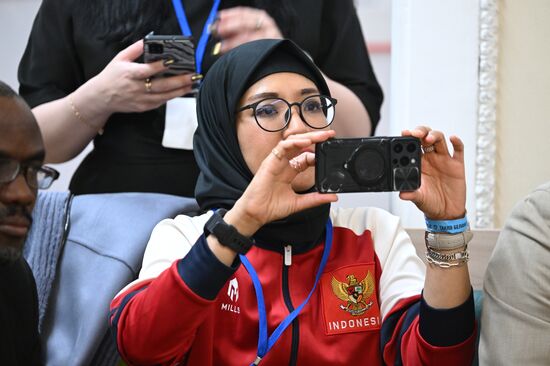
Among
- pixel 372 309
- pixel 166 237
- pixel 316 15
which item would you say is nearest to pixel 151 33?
pixel 316 15

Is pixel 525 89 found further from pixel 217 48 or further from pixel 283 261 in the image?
pixel 283 261

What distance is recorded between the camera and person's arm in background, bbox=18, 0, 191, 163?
6.43ft

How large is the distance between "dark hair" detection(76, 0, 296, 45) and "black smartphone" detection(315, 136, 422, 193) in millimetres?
769

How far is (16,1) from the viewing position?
3.18 meters

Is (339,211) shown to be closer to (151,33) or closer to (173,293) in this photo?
(173,293)

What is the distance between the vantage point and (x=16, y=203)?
4.56ft

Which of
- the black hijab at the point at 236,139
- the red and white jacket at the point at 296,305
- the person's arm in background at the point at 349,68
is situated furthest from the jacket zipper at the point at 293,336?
the person's arm in background at the point at 349,68

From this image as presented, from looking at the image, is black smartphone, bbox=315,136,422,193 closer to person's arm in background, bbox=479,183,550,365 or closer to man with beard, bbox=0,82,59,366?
person's arm in background, bbox=479,183,550,365

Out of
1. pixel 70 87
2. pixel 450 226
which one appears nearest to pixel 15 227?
pixel 450 226

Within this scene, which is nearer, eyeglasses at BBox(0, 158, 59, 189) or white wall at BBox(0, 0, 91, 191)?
eyeglasses at BBox(0, 158, 59, 189)

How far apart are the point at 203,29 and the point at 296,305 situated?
80 centimetres

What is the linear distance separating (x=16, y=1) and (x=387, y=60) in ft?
4.85

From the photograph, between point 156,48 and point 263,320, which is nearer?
point 263,320

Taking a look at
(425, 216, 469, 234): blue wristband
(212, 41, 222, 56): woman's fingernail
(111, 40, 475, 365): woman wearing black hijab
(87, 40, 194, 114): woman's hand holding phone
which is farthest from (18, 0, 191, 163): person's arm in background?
(425, 216, 469, 234): blue wristband
